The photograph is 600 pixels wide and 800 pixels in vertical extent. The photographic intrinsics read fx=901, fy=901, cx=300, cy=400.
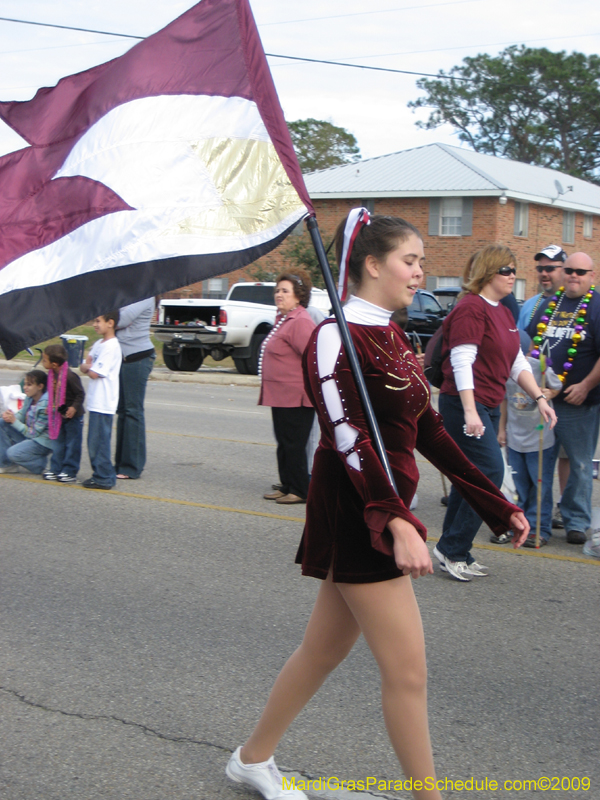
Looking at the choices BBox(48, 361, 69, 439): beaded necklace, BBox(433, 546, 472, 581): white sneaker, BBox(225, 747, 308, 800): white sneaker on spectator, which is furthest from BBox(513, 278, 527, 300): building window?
BBox(225, 747, 308, 800): white sneaker on spectator

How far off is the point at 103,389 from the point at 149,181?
4702mm

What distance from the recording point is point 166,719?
12.3 ft

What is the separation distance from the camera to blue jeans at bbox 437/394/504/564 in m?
5.52

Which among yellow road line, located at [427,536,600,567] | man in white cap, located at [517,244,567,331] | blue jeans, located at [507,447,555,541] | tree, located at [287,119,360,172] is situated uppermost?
tree, located at [287,119,360,172]

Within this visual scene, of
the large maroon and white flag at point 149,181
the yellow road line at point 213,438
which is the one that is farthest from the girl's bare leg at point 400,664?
the yellow road line at point 213,438

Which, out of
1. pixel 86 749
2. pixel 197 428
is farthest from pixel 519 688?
pixel 197 428

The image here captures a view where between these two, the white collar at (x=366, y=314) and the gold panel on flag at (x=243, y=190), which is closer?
the white collar at (x=366, y=314)

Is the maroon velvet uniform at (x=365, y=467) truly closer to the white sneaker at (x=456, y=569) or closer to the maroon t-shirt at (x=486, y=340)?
the maroon t-shirt at (x=486, y=340)

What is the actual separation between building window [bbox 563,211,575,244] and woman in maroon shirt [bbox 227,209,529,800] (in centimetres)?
3948

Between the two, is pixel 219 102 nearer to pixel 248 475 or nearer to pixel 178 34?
pixel 178 34

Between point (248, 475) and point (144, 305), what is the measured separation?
2.02 metres

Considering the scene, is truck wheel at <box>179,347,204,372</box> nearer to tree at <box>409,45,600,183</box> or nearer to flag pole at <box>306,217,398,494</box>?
flag pole at <box>306,217,398,494</box>

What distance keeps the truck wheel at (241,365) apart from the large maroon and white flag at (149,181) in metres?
16.8

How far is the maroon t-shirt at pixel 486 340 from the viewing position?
18.2ft
